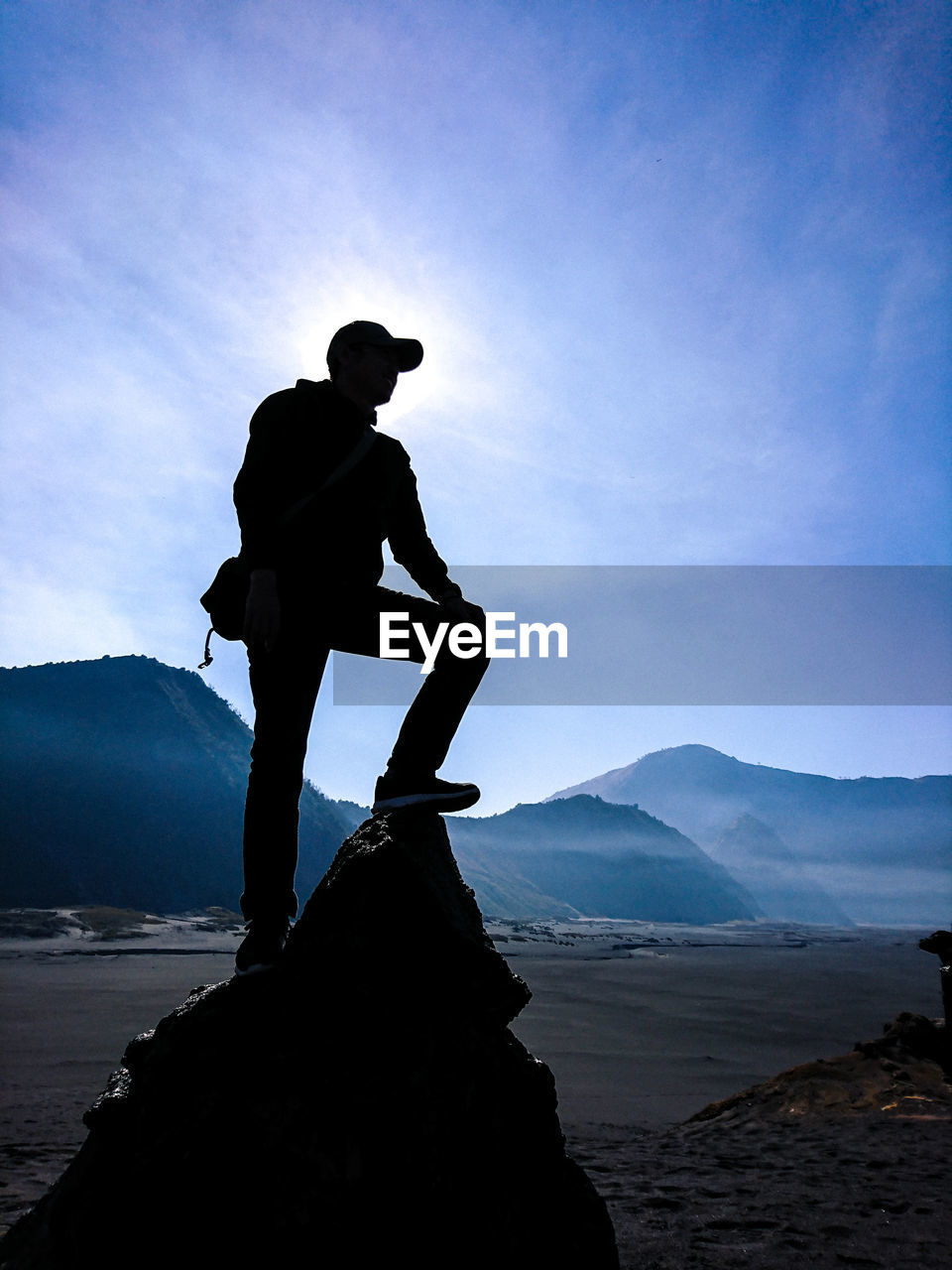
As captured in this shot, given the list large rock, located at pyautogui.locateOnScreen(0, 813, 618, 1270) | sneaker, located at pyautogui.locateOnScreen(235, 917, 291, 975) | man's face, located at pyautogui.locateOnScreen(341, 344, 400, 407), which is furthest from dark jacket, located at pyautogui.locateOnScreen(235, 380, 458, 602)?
sneaker, located at pyautogui.locateOnScreen(235, 917, 291, 975)

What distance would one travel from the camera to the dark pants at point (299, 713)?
8.50 feet

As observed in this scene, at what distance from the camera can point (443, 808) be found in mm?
2748

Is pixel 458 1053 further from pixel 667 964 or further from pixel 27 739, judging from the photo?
pixel 27 739

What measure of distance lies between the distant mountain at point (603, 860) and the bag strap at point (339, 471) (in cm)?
10272

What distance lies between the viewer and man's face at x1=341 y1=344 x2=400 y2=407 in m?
2.96

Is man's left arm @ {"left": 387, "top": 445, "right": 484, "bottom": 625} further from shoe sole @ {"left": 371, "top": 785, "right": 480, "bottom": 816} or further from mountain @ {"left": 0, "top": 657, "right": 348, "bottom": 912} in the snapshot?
mountain @ {"left": 0, "top": 657, "right": 348, "bottom": 912}

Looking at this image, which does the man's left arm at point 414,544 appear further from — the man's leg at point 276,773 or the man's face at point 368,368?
the man's leg at point 276,773

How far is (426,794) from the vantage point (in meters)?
2.71

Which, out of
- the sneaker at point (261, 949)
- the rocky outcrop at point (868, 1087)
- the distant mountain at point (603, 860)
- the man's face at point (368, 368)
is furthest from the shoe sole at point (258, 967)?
the distant mountain at point (603, 860)

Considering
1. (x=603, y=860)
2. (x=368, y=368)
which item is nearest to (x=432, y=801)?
(x=368, y=368)

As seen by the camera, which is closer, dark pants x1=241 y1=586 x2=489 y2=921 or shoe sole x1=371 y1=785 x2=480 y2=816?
dark pants x1=241 y1=586 x2=489 y2=921

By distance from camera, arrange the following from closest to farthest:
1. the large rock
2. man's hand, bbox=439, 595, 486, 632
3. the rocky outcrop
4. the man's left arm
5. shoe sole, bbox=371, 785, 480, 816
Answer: the large rock, shoe sole, bbox=371, 785, 480, 816, man's hand, bbox=439, 595, 486, 632, the man's left arm, the rocky outcrop

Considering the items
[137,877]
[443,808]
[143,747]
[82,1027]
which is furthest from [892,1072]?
[143,747]

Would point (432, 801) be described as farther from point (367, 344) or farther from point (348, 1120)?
point (367, 344)
